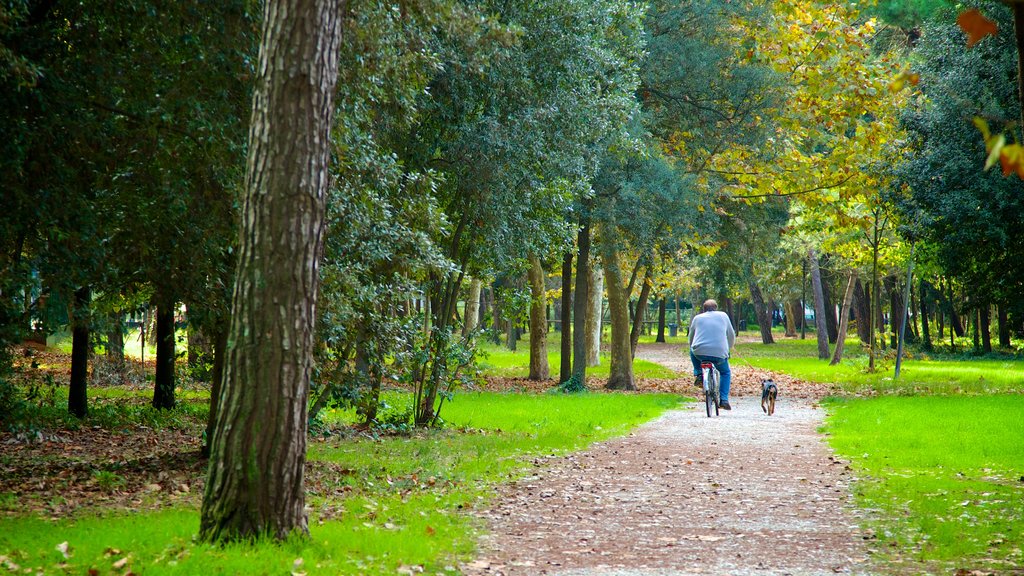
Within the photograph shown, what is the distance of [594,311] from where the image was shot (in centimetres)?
3191

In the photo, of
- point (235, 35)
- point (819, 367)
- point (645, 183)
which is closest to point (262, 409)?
point (235, 35)

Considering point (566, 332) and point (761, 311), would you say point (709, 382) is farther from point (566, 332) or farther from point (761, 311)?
point (761, 311)

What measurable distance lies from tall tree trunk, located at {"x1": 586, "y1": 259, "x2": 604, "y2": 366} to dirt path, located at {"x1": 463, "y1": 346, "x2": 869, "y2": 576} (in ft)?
51.8

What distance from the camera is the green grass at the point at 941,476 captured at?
669 centimetres


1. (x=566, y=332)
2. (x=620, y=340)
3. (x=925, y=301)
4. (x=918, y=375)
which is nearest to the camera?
(x=566, y=332)

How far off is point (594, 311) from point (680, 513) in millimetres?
23843

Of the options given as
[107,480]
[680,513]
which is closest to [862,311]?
[680,513]

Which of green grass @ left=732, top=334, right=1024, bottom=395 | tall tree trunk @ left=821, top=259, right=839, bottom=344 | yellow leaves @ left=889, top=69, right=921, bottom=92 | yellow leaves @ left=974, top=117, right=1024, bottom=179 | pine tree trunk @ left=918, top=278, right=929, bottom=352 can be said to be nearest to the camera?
yellow leaves @ left=974, top=117, right=1024, bottom=179

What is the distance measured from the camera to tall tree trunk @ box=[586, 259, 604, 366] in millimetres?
30244

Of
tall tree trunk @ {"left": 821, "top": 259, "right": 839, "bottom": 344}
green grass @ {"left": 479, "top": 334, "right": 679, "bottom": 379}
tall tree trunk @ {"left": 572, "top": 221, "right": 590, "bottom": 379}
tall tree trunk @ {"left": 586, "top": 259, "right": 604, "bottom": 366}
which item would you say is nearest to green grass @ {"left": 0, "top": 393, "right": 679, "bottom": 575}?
tall tree trunk @ {"left": 572, "top": 221, "right": 590, "bottom": 379}

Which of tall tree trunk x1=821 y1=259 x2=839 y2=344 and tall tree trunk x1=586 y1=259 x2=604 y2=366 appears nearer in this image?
tall tree trunk x1=586 y1=259 x2=604 y2=366

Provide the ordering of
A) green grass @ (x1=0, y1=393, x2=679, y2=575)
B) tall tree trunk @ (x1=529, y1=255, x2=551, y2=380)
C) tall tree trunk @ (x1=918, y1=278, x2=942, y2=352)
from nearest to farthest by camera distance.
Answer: green grass @ (x1=0, y1=393, x2=679, y2=575) < tall tree trunk @ (x1=529, y1=255, x2=551, y2=380) < tall tree trunk @ (x1=918, y1=278, x2=942, y2=352)

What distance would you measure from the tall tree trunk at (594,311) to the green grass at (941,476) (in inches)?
493

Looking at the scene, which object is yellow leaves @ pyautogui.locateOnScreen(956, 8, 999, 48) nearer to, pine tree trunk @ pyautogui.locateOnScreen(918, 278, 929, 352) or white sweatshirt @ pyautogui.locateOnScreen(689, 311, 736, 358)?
white sweatshirt @ pyautogui.locateOnScreen(689, 311, 736, 358)
